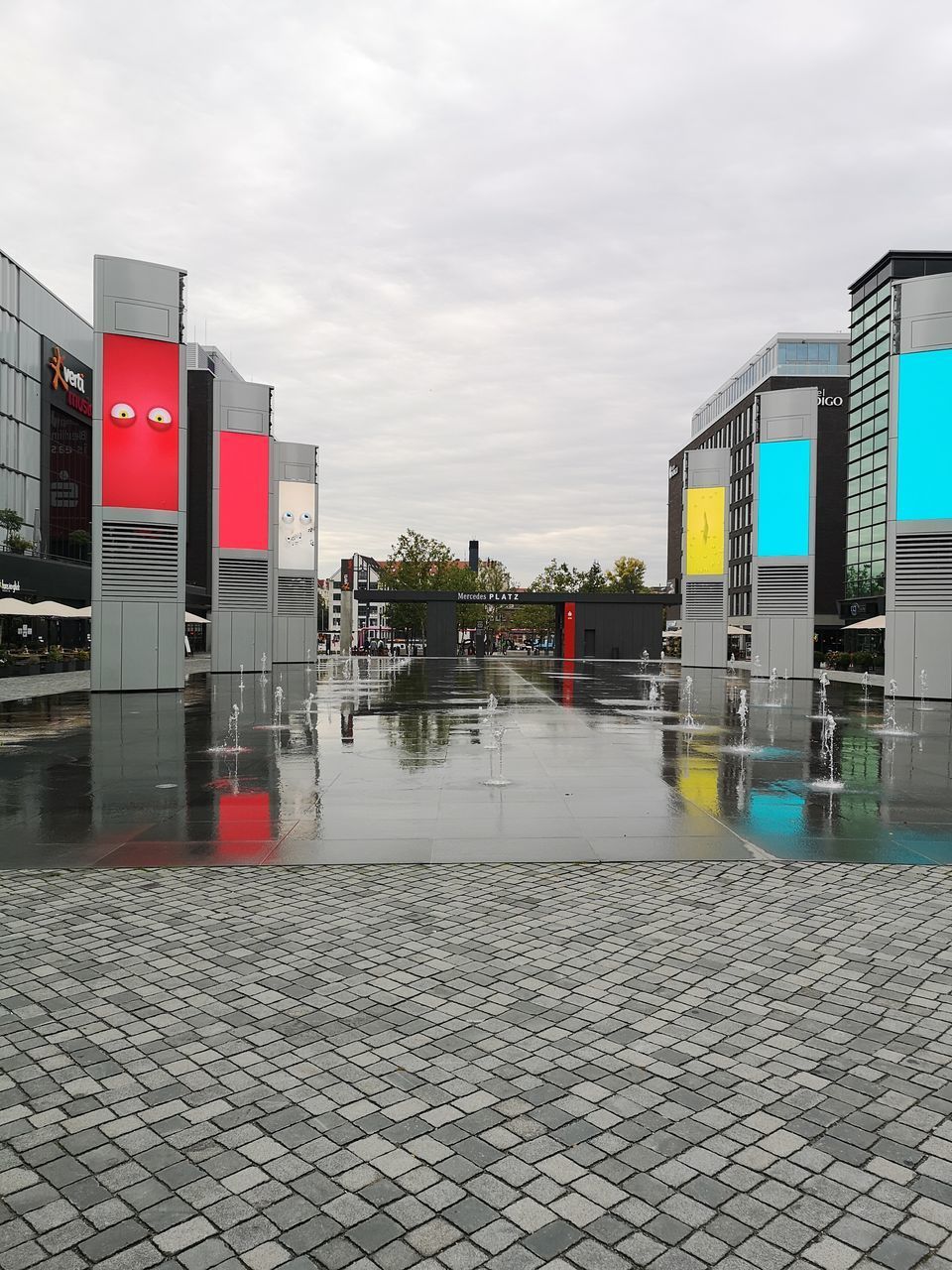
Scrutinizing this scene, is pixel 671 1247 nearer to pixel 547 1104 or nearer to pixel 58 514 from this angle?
pixel 547 1104

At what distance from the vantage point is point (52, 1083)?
4.05m

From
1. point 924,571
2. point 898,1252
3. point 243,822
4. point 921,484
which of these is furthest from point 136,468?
point 898,1252

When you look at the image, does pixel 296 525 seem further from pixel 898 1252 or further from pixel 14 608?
pixel 898 1252

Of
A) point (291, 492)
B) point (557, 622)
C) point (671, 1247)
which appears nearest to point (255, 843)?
point (671, 1247)

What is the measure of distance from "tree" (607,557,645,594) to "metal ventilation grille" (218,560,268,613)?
64778 millimetres

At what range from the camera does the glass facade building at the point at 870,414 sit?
70.7m

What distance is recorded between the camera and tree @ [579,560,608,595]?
3962 inches

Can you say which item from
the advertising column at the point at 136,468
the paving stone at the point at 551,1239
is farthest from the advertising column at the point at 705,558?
the paving stone at the point at 551,1239

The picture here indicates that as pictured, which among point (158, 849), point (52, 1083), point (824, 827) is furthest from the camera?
point (824, 827)

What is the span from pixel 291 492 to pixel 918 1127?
46.3m

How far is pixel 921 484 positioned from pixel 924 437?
138 centimetres

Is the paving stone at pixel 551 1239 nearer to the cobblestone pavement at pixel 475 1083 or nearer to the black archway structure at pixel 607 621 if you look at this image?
the cobblestone pavement at pixel 475 1083

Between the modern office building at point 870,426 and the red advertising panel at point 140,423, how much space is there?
5586 centimetres

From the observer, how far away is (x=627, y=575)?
339 ft
